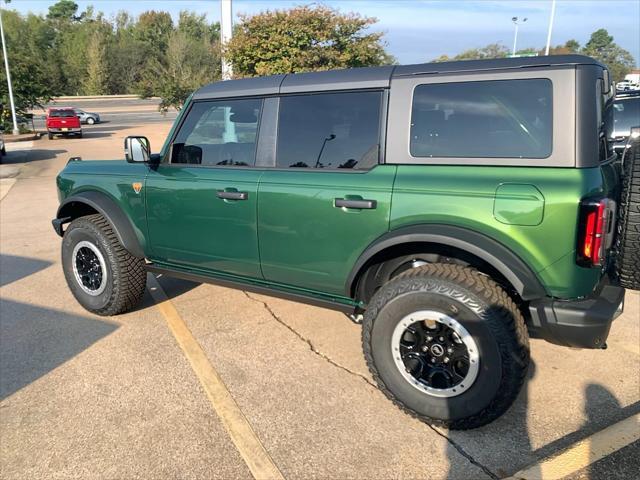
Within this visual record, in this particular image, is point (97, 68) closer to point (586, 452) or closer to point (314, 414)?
point (314, 414)

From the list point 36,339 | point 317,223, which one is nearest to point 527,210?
point 317,223

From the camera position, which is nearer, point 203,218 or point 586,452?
point 586,452

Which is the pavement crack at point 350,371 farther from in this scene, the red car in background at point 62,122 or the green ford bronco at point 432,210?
the red car in background at point 62,122

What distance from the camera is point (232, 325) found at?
4195 millimetres

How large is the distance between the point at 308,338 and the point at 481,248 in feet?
5.94

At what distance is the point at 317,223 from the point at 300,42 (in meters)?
8.30

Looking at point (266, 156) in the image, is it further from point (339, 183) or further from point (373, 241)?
point (373, 241)

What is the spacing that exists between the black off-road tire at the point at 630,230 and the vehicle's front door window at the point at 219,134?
2.24 metres

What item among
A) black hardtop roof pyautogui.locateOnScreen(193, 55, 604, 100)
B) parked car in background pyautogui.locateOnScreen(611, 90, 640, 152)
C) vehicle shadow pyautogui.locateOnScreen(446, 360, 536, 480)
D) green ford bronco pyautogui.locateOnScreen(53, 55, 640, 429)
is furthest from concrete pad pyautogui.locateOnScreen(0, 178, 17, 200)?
parked car in background pyautogui.locateOnScreen(611, 90, 640, 152)

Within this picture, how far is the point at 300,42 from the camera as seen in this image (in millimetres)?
10391

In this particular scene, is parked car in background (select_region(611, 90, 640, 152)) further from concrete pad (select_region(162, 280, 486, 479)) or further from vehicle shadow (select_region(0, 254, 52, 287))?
vehicle shadow (select_region(0, 254, 52, 287))

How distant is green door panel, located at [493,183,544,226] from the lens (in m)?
2.44

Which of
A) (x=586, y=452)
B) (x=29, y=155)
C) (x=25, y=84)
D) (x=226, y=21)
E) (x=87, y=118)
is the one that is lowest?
(x=586, y=452)

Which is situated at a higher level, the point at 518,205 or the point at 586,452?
the point at 518,205
